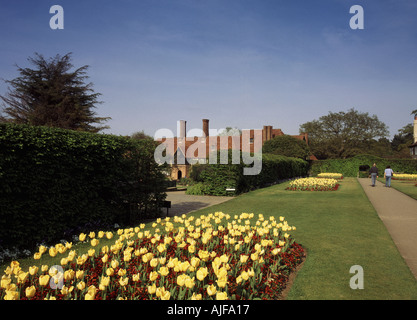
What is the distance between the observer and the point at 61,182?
23.4 feet

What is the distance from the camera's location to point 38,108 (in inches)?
972

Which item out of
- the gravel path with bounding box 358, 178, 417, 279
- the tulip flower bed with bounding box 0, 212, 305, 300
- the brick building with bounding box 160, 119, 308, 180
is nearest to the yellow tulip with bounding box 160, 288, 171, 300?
the tulip flower bed with bounding box 0, 212, 305, 300

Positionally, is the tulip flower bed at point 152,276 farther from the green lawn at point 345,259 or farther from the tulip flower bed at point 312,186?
the tulip flower bed at point 312,186

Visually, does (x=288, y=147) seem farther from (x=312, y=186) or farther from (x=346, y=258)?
(x=346, y=258)

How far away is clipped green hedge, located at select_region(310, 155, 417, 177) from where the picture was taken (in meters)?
42.8

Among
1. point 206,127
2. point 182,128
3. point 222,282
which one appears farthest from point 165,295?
point 182,128

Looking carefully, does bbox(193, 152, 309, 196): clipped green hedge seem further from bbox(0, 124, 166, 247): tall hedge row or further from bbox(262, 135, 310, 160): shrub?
bbox(262, 135, 310, 160): shrub

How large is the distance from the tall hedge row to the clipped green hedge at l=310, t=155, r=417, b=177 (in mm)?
41327

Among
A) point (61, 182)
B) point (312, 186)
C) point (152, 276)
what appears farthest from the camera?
point (312, 186)

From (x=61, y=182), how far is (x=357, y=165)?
46.9 m
